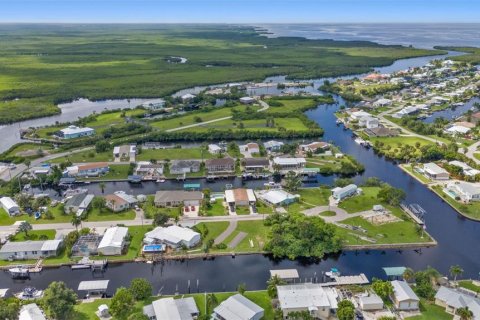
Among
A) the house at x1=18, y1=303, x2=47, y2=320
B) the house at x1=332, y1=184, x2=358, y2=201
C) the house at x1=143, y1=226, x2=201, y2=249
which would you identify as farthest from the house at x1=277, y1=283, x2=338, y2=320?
the house at x1=332, y1=184, x2=358, y2=201

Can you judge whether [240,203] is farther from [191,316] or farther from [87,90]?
[87,90]

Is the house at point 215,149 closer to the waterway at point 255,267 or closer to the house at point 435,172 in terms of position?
the waterway at point 255,267

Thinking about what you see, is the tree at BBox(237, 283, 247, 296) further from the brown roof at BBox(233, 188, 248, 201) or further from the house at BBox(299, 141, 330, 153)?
the house at BBox(299, 141, 330, 153)

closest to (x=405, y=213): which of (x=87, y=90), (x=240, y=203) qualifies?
(x=240, y=203)

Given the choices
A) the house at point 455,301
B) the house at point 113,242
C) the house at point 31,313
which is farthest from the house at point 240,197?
the house at point 31,313

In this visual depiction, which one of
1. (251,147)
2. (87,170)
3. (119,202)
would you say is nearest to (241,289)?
(119,202)
